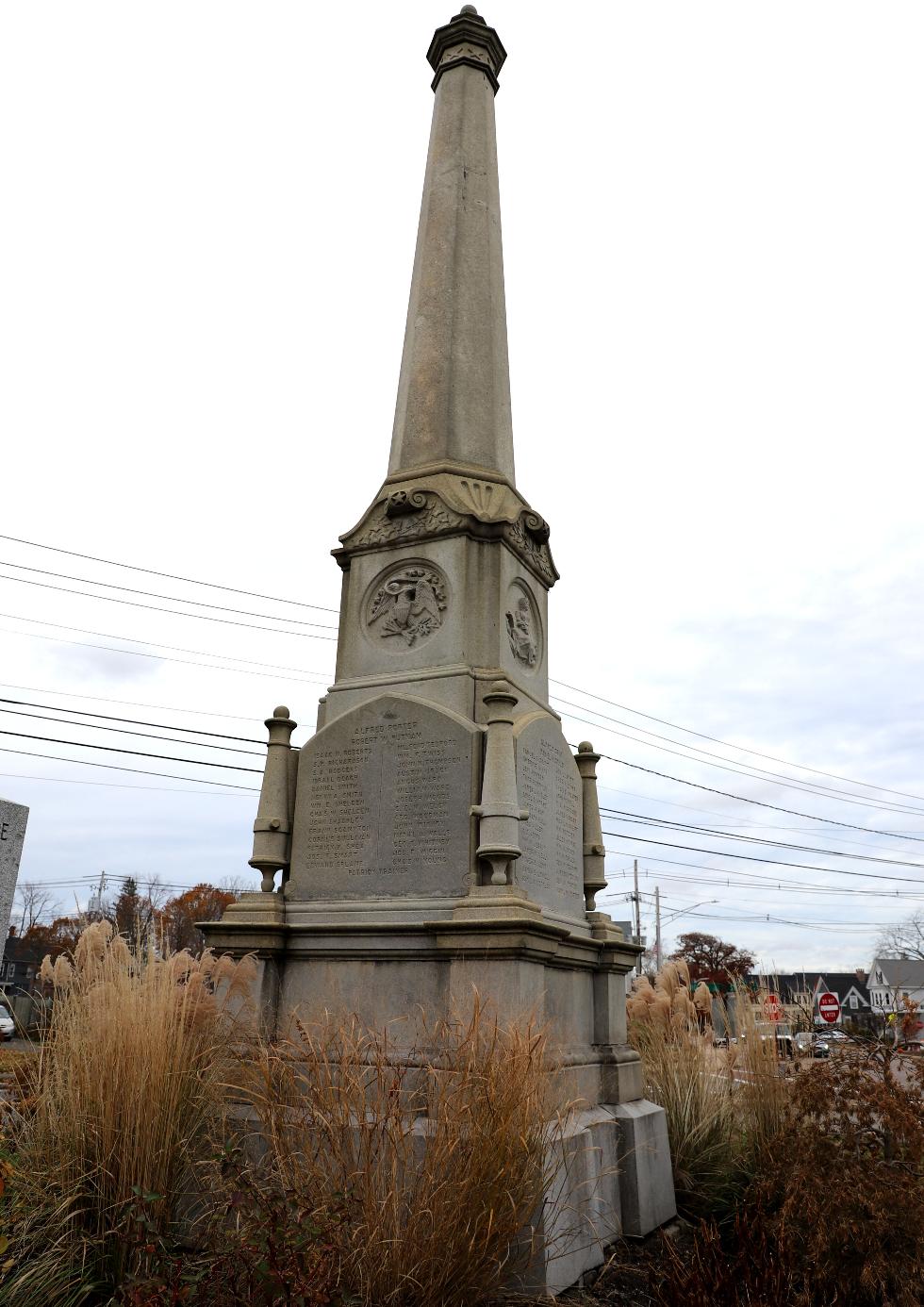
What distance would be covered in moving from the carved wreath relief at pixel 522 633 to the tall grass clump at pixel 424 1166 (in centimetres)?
331

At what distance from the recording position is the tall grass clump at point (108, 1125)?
3.90 meters

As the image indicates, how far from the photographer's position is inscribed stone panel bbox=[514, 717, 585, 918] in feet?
20.2

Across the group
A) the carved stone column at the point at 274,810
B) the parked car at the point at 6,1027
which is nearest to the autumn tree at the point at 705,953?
the parked car at the point at 6,1027

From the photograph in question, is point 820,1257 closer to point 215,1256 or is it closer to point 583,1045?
point 583,1045

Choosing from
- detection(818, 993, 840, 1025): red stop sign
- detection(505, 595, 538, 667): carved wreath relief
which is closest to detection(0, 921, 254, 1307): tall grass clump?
detection(505, 595, 538, 667): carved wreath relief

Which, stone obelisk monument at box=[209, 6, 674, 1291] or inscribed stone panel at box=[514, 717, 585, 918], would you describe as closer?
stone obelisk monument at box=[209, 6, 674, 1291]

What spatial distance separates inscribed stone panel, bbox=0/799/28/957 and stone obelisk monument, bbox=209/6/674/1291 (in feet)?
5.05

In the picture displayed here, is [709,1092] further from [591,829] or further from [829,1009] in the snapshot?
[829,1009]

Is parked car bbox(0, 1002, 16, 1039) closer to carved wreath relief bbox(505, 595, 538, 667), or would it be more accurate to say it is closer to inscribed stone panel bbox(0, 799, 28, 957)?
inscribed stone panel bbox(0, 799, 28, 957)

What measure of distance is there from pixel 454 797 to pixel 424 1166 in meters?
2.57

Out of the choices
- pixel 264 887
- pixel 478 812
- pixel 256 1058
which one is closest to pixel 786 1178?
pixel 478 812

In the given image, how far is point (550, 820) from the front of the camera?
6602 mm

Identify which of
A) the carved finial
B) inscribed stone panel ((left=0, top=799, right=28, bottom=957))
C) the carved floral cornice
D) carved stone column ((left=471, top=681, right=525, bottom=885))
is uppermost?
the carved floral cornice

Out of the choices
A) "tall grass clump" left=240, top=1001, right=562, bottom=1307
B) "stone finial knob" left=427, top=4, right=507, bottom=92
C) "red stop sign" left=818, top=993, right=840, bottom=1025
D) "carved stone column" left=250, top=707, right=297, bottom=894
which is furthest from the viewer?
"red stop sign" left=818, top=993, right=840, bottom=1025
